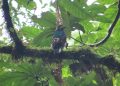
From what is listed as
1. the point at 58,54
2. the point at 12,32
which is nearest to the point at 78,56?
the point at 58,54

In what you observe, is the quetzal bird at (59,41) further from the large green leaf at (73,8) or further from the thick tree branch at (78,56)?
the large green leaf at (73,8)

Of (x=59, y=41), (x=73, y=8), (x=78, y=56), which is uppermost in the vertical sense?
(x=73, y=8)

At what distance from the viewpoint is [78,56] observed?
2.47 metres

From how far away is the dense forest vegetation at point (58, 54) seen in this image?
245 centimetres

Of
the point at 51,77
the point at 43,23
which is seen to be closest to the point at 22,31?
the point at 43,23

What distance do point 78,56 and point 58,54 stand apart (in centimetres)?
20

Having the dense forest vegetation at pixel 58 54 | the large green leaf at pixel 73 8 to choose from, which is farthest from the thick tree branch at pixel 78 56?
the large green leaf at pixel 73 8

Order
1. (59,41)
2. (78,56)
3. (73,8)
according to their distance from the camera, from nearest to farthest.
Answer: (73,8) < (59,41) < (78,56)

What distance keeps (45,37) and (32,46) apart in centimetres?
18

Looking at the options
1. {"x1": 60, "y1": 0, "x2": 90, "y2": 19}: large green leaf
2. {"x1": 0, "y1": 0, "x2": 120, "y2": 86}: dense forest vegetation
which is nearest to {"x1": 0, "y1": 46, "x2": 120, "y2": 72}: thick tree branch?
{"x1": 0, "y1": 0, "x2": 120, "y2": 86}: dense forest vegetation

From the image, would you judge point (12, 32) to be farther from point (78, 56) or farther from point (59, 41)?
point (78, 56)

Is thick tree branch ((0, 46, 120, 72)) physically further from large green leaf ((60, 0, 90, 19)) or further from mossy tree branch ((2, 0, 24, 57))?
large green leaf ((60, 0, 90, 19))

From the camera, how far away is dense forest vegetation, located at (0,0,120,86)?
8.04 feet

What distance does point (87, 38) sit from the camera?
307 centimetres
